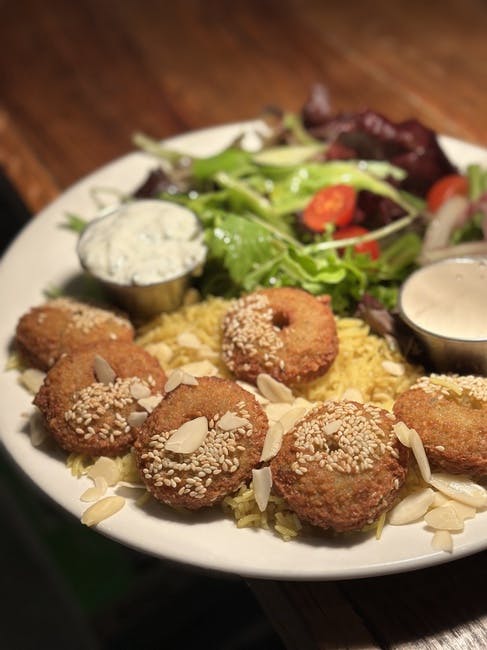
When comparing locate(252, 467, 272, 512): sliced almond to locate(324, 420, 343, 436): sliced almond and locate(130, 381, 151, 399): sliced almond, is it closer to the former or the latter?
locate(324, 420, 343, 436): sliced almond

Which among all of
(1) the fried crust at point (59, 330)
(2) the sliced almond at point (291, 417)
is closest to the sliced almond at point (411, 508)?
(2) the sliced almond at point (291, 417)

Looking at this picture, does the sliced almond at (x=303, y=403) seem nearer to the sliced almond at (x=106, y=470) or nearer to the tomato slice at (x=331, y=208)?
the sliced almond at (x=106, y=470)

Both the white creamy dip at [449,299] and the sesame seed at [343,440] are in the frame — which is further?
the white creamy dip at [449,299]

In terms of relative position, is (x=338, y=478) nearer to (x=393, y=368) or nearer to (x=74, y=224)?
(x=393, y=368)

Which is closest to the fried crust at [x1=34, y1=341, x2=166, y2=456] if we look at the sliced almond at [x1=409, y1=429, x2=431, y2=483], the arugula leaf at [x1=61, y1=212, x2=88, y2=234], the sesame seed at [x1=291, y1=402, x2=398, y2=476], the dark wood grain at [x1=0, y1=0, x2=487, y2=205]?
the sesame seed at [x1=291, y1=402, x2=398, y2=476]

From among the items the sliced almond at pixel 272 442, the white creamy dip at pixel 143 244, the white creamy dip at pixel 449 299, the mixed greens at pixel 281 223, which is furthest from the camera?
the mixed greens at pixel 281 223

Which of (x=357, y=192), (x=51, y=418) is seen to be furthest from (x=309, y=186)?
(x=51, y=418)

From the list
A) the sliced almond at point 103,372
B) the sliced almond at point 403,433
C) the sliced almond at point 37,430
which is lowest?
the sliced almond at point 403,433

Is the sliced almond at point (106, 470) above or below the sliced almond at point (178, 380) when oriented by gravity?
below
